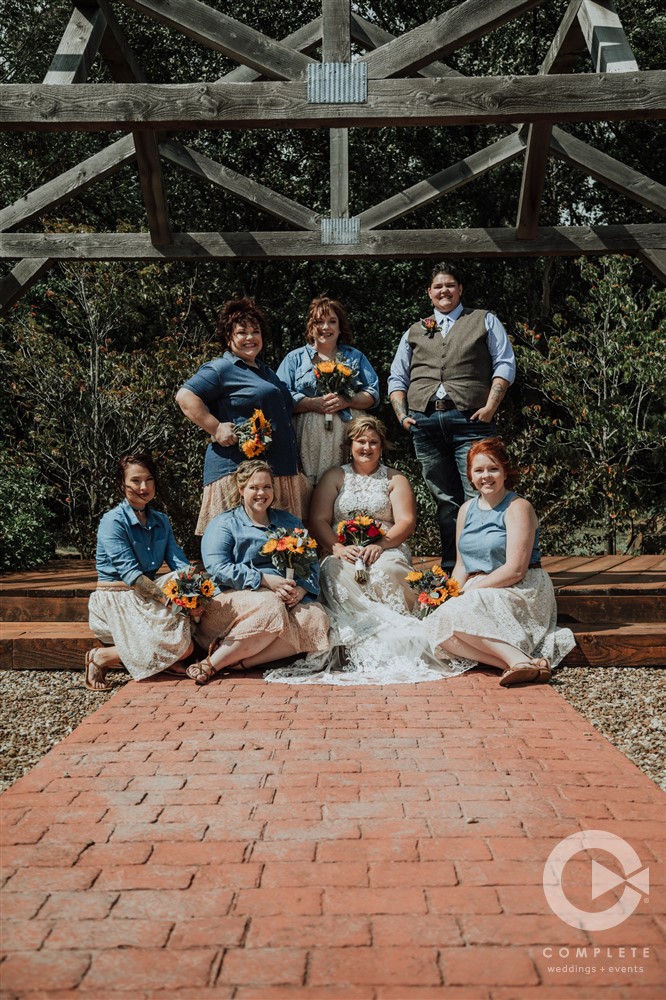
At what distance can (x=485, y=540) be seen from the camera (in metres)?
5.40

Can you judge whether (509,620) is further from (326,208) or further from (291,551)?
(326,208)

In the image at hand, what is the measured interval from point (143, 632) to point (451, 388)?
7.92ft

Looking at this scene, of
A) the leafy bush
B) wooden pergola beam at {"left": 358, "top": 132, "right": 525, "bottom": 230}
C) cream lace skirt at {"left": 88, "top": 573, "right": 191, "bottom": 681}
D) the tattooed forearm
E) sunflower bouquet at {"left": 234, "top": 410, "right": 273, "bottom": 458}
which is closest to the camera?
cream lace skirt at {"left": 88, "top": 573, "right": 191, "bottom": 681}

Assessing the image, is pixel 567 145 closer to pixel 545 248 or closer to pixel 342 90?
pixel 545 248

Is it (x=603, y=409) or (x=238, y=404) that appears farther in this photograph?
(x=603, y=409)

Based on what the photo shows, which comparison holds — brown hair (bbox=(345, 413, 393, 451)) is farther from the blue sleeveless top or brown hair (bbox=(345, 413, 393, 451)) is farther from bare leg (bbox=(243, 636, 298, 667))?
bare leg (bbox=(243, 636, 298, 667))

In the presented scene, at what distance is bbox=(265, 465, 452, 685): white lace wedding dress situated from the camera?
5191 millimetres

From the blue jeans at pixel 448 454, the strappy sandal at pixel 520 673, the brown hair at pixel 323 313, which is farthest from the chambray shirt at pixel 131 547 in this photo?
the strappy sandal at pixel 520 673

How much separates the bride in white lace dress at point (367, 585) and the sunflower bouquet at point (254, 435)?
63 cm

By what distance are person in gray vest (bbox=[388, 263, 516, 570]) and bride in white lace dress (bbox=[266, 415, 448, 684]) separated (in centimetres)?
28

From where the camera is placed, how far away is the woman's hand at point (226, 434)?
5.59m
